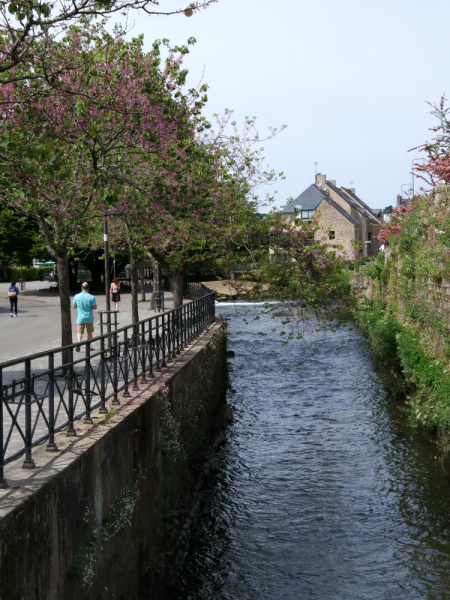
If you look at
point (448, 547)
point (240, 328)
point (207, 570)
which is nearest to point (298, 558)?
point (207, 570)

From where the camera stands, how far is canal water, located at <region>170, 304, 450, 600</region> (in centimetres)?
926

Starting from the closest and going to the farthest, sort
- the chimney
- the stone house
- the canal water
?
the canal water
the stone house
the chimney

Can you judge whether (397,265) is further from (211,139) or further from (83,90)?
(83,90)

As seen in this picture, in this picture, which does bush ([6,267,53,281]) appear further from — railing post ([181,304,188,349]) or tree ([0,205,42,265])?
railing post ([181,304,188,349])

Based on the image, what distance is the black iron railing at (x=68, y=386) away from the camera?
591 cm

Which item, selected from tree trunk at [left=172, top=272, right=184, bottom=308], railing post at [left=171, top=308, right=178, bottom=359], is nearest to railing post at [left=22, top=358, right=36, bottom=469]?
railing post at [left=171, top=308, right=178, bottom=359]

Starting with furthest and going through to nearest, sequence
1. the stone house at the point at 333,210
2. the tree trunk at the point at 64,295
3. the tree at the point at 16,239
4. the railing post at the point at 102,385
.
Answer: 1. the stone house at the point at 333,210
2. the tree at the point at 16,239
3. the tree trunk at the point at 64,295
4. the railing post at the point at 102,385

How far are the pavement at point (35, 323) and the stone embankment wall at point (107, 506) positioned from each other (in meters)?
7.03

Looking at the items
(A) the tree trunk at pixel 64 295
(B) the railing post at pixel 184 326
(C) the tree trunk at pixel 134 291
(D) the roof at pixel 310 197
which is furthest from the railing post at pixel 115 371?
(D) the roof at pixel 310 197

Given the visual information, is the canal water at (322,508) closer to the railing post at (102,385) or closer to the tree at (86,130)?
the railing post at (102,385)

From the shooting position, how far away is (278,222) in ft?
54.0

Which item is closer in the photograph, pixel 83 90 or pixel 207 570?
pixel 207 570

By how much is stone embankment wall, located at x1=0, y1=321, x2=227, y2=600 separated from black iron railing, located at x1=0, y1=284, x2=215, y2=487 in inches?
7.2

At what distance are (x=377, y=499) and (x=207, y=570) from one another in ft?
11.8
